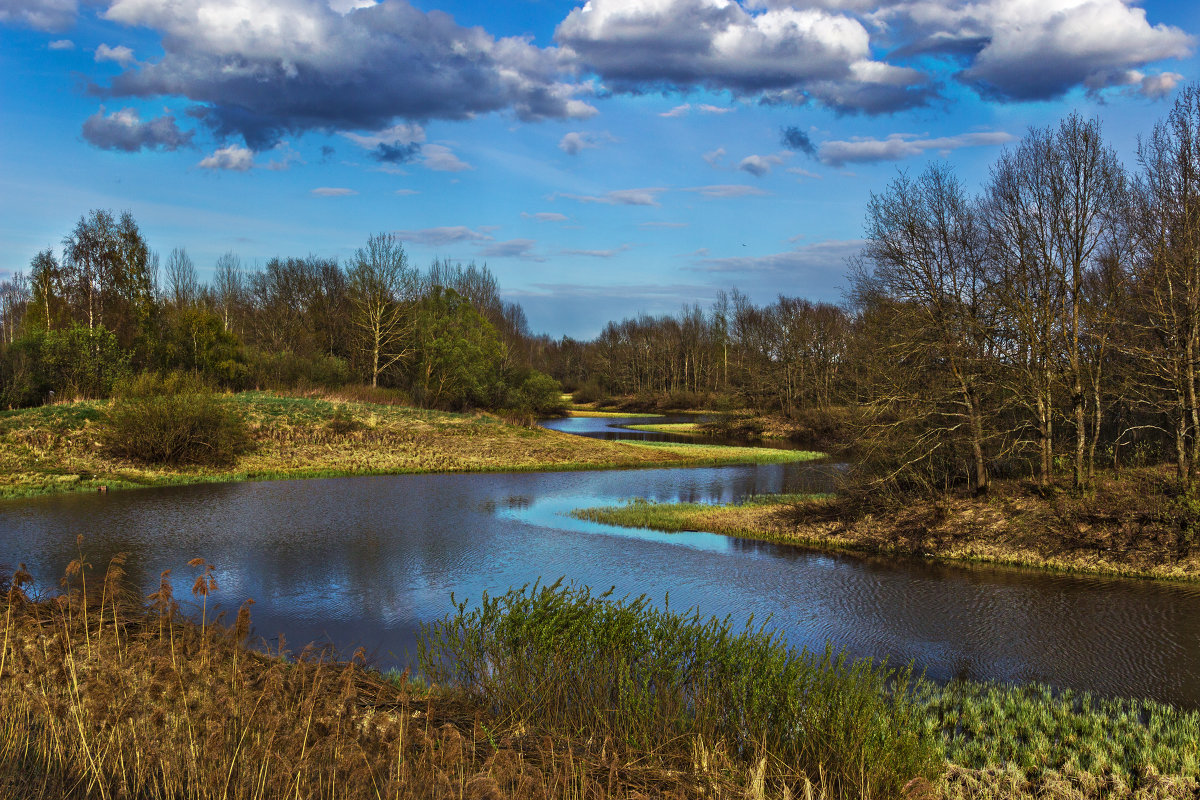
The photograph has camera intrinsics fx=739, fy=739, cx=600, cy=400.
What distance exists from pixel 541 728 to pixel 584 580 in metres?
7.89

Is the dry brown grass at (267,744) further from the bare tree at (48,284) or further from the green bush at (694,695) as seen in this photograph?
the bare tree at (48,284)

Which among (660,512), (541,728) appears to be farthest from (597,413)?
(541,728)

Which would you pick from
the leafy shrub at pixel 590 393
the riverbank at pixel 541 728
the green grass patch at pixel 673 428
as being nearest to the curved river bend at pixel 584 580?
the riverbank at pixel 541 728

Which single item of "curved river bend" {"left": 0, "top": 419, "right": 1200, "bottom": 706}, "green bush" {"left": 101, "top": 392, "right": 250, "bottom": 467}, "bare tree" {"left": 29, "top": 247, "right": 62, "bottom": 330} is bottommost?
"curved river bend" {"left": 0, "top": 419, "right": 1200, "bottom": 706}

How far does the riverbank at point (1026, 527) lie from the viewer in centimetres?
1446

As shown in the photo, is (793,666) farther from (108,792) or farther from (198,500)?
(198,500)

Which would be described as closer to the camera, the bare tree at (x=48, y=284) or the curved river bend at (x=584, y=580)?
the curved river bend at (x=584, y=580)

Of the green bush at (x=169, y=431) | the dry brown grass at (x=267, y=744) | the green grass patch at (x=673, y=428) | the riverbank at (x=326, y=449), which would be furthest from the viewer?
the green grass patch at (x=673, y=428)

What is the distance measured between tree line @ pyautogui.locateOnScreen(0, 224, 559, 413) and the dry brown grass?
27961mm

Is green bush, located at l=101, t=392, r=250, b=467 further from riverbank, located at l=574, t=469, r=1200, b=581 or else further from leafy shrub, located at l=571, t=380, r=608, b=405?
leafy shrub, located at l=571, t=380, r=608, b=405

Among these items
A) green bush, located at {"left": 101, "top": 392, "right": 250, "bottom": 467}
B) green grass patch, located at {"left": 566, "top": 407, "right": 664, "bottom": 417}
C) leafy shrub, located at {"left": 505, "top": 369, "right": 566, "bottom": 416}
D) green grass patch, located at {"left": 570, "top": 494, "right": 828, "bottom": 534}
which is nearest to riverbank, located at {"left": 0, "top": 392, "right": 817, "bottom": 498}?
green bush, located at {"left": 101, "top": 392, "right": 250, "bottom": 467}

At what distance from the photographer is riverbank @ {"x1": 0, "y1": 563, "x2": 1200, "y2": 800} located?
15.9 ft

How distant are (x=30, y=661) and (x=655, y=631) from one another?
5930 millimetres

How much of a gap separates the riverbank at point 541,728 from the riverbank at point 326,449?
2066 cm
